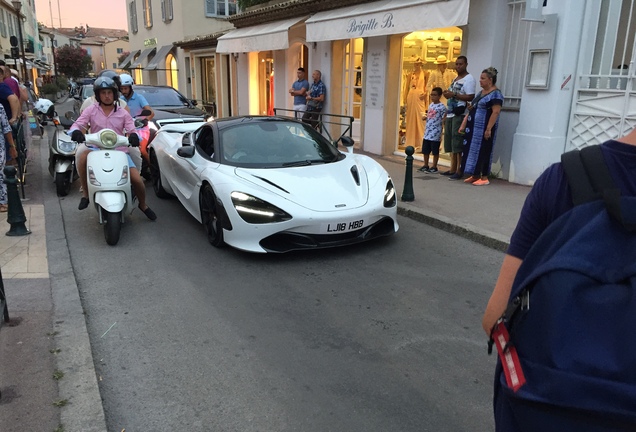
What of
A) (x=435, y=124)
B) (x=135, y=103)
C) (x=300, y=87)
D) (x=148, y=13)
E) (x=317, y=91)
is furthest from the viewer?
(x=148, y=13)

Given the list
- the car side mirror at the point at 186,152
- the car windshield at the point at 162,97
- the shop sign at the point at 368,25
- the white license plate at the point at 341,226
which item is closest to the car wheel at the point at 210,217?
the car side mirror at the point at 186,152

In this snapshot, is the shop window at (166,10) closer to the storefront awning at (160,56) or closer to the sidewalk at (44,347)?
the storefront awning at (160,56)

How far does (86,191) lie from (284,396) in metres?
4.59

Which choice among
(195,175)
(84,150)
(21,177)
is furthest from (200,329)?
(21,177)

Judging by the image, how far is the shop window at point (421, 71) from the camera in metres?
11.4

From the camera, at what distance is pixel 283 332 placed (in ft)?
12.8

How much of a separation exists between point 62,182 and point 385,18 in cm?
677

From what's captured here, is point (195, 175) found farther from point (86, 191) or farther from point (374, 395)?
point (374, 395)

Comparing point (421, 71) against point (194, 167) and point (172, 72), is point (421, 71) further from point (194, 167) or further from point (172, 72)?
point (172, 72)

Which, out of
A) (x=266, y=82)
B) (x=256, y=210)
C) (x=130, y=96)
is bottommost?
(x=256, y=210)

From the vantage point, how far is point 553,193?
4.47ft

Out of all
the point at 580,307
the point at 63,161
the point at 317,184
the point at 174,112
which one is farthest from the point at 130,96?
the point at 580,307

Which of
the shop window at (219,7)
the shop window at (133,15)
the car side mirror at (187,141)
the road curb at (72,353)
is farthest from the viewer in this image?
the shop window at (133,15)

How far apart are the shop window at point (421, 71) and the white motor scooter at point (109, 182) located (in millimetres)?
7314
